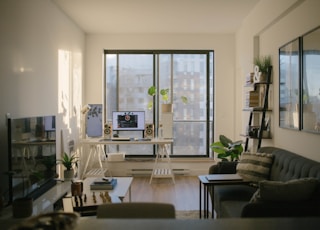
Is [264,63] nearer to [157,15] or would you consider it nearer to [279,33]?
[279,33]

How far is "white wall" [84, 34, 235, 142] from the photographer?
673 cm

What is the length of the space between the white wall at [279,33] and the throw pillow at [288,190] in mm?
717

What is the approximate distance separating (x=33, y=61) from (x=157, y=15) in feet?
7.21

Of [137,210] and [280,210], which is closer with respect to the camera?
[137,210]

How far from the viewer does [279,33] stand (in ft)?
13.9

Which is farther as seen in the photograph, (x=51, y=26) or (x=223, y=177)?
(x=51, y=26)

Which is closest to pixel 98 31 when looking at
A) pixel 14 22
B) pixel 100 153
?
pixel 100 153

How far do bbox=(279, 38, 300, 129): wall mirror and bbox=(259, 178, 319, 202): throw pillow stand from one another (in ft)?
3.71

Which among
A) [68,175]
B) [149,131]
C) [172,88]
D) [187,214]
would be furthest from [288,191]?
[172,88]

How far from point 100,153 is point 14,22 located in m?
3.58

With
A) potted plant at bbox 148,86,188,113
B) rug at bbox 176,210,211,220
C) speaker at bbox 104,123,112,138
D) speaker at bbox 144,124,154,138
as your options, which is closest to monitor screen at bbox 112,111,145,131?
speaker at bbox 144,124,154,138

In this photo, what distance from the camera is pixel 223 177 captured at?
3.75m

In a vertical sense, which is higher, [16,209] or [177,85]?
[177,85]

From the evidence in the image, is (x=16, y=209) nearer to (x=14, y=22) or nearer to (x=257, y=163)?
(x=14, y=22)
